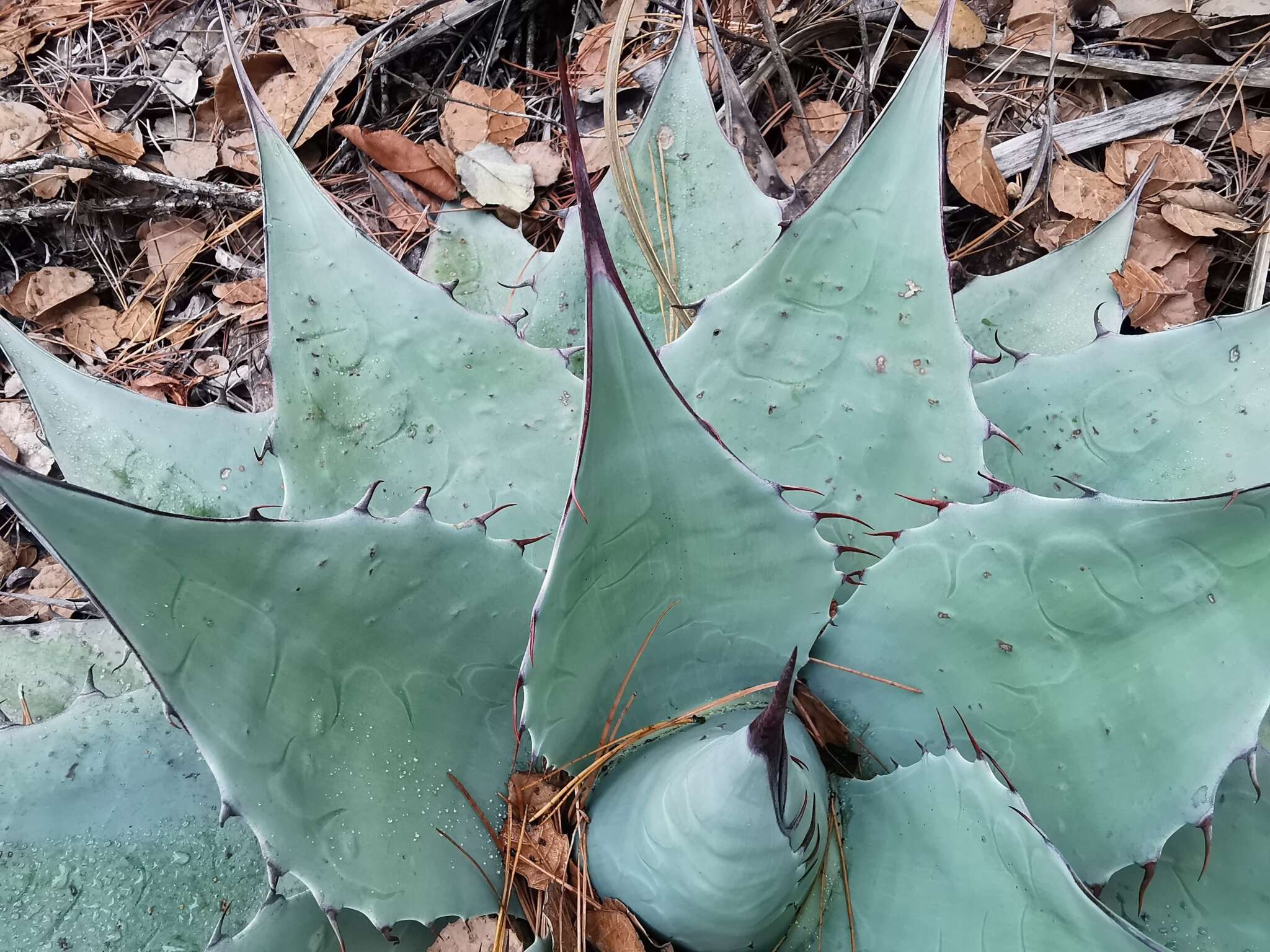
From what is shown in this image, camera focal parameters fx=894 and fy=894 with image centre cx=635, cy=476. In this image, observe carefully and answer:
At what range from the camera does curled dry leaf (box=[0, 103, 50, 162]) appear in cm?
167

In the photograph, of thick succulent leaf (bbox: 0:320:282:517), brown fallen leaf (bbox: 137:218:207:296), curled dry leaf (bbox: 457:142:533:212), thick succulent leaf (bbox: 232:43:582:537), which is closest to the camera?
thick succulent leaf (bbox: 232:43:582:537)

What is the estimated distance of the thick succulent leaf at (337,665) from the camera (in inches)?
21.2

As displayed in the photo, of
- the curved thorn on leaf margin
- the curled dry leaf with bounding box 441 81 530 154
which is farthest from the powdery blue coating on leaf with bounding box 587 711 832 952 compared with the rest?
the curled dry leaf with bounding box 441 81 530 154

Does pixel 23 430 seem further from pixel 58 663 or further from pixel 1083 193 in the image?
pixel 1083 193

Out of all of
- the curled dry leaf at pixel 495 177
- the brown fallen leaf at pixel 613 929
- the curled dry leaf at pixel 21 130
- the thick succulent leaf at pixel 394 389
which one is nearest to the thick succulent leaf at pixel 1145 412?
the thick succulent leaf at pixel 394 389

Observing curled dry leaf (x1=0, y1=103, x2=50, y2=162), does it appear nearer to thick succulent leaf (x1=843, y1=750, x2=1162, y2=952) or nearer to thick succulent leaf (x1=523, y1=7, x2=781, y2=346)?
thick succulent leaf (x1=523, y1=7, x2=781, y2=346)

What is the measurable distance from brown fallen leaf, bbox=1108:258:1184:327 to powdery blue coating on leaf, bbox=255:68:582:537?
89cm

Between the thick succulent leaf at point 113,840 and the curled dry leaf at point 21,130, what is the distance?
1273mm

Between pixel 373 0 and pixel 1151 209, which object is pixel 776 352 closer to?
pixel 1151 209

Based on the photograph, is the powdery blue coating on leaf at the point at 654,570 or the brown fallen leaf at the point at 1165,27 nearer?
the powdery blue coating on leaf at the point at 654,570

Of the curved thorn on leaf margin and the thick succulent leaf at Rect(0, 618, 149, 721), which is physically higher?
the curved thorn on leaf margin

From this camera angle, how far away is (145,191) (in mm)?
1642

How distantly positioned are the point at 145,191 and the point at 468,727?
1370mm

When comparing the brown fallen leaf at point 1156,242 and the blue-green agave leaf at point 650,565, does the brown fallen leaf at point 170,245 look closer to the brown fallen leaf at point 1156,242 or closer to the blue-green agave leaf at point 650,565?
the blue-green agave leaf at point 650,565
